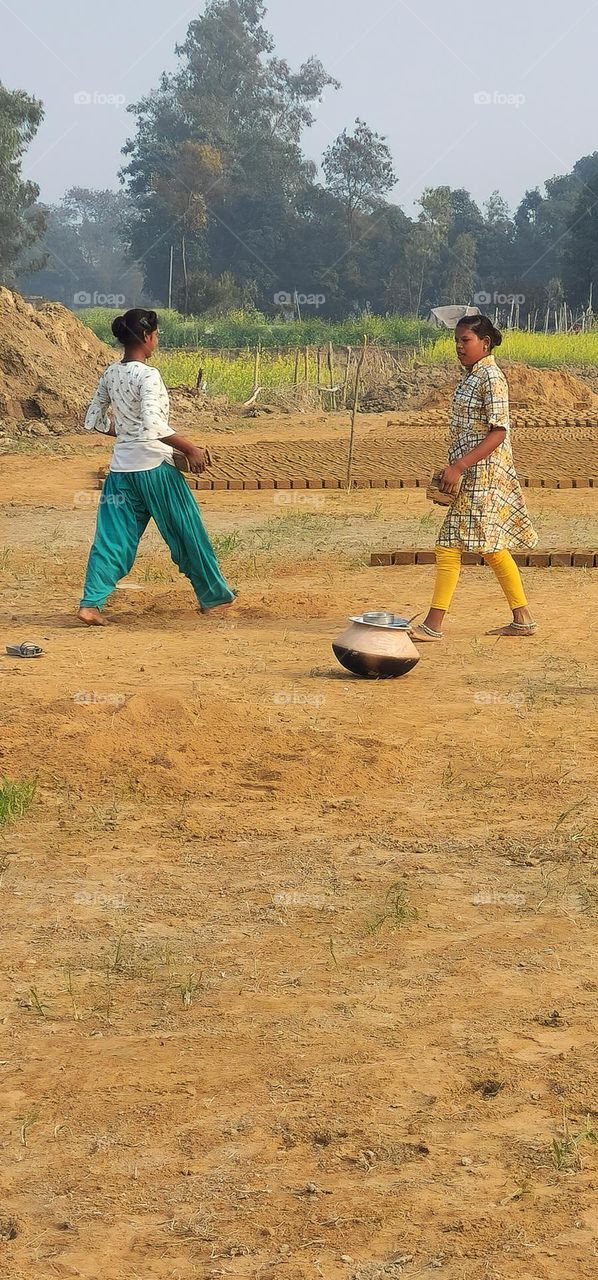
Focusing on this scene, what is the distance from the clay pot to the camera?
6285 millimetres

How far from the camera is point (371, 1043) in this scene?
3.25 m

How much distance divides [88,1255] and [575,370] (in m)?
27.5

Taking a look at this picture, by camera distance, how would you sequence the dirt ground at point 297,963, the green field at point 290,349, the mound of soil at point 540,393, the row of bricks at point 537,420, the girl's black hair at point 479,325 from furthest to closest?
the green field at point 290,349 < the mound of soil at point 540,393 < the row of bricks at point 537,420 < the girl's black hair at point 479,325 < the dirt ground at point 297,963

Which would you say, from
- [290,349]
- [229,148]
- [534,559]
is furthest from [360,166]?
[534,559]

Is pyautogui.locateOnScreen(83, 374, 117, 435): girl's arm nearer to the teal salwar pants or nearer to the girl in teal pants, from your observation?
the girl in teal pants

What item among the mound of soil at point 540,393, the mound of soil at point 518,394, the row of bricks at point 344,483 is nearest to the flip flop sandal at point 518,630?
the row of bricks at point 344,483

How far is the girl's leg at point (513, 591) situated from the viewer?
7.27 metres

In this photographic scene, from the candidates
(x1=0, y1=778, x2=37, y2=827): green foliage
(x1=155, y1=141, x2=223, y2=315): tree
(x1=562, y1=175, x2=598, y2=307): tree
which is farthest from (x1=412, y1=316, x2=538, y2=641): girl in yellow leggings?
(x1=155, y1=141, x2=223, y2=315): tree

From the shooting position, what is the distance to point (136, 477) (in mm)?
7469

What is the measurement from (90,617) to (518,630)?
2157 mm

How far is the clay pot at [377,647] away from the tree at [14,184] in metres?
49.6

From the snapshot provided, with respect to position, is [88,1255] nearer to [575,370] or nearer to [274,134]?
[575,370]

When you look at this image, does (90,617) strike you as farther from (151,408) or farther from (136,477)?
(151,408)

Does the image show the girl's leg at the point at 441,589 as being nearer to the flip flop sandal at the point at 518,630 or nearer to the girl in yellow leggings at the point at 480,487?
the girl in yellow leggings at the point at 480,487
